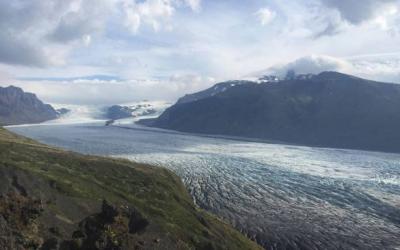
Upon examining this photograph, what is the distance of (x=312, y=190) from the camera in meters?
137

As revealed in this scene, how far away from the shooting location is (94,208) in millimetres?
71438

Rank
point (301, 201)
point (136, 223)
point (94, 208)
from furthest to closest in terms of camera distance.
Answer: point (301, 201), point (94, 208), point (136, 223)

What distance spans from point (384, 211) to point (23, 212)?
95457mm

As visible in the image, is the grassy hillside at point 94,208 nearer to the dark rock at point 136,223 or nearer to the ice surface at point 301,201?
the dark rock at point 136,223

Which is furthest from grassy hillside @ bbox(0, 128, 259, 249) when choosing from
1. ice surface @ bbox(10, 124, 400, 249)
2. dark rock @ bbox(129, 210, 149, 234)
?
ice surface @ bbox(10, 124, 400, 249)

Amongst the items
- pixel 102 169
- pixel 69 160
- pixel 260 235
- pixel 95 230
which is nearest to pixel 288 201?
pixel 260 235

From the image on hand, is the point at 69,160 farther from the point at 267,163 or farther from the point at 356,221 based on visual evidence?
the point at 267,163

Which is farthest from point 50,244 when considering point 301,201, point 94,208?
point 301,201

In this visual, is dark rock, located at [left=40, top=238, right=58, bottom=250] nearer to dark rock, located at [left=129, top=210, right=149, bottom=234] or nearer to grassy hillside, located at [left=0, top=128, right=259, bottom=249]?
grassy hillside, located at [left=0, top=128, right=259, bottom=249]

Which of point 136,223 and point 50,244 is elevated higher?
point 136,223

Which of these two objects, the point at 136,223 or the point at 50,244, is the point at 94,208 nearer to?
the point at 136,223

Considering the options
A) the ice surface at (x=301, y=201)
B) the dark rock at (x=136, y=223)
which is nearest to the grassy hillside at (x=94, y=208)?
the dark rock at (x=136, y=223)

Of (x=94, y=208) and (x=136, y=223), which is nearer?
(x=136, y=223)

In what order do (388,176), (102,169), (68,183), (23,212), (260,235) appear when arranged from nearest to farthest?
(23,212) < (68,183) < (260,235) < (102,169) < (388,176)
